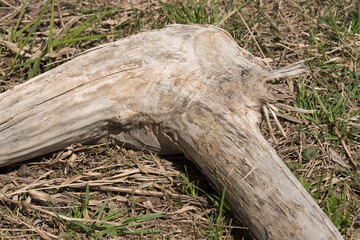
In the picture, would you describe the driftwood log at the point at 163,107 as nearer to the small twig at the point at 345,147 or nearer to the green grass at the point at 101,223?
the green grass at the point at 101,223

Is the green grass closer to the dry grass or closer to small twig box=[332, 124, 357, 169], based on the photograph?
the dry grass

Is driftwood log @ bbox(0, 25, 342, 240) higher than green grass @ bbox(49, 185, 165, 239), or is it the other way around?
driftwood log @ bbox(0, 25, 342, 240)

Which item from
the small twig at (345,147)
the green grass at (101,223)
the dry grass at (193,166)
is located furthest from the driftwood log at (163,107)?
the small twig at (345,147)

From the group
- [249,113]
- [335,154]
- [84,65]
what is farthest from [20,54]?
[335,154]

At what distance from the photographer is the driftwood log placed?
2541mm

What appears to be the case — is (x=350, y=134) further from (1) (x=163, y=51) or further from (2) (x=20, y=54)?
(2) (x=20, y=54)

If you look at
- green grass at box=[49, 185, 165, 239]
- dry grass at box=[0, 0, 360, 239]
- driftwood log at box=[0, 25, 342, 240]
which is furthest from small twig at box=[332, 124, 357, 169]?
green grass at box=[49, 185, 165, 239]

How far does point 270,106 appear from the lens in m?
2.86

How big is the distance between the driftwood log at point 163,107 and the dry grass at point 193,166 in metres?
0.19

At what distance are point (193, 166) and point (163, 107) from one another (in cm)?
50

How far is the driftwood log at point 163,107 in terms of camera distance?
8.34 feet

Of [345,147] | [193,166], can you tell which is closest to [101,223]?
[193,166]

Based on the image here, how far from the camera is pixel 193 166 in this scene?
3.00 metres

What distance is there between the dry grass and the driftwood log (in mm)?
190
